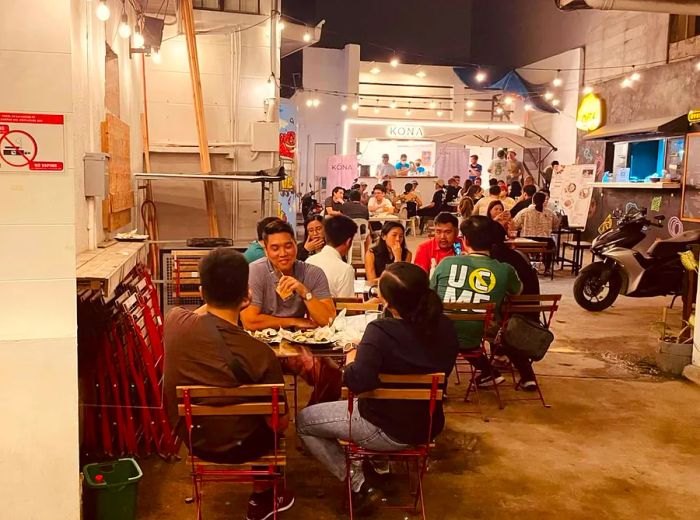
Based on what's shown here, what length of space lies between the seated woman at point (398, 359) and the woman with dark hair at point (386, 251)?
108 inches

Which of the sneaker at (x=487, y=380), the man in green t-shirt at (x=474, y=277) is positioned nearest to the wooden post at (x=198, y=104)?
the man in green t-shirt at (x=474, y=277)

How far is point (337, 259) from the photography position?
5215 mm

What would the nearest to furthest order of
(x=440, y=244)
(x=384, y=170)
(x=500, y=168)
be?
(x=440, y=244), (x=500, y=168), (x=384, y=170)

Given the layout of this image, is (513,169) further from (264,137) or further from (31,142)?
(31,142)

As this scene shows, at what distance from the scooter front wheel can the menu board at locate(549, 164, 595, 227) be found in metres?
4.97

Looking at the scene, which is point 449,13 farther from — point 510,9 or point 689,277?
point 689,277

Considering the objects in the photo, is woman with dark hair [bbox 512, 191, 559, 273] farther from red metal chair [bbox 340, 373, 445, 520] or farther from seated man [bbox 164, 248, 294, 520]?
seated man [bbox 164, 248, 294, 520]

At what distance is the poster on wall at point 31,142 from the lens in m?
2.85

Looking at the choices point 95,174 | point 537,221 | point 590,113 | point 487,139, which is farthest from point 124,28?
point 590,113

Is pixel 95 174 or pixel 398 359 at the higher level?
pixel 95 174

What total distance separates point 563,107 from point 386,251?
12.9 metres

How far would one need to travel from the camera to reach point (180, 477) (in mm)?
3850

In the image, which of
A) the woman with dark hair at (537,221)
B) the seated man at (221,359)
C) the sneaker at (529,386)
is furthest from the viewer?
the woman with dark hair at (537,221)

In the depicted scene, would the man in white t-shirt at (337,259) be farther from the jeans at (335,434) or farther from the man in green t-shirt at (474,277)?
the jeans at (335,434)
